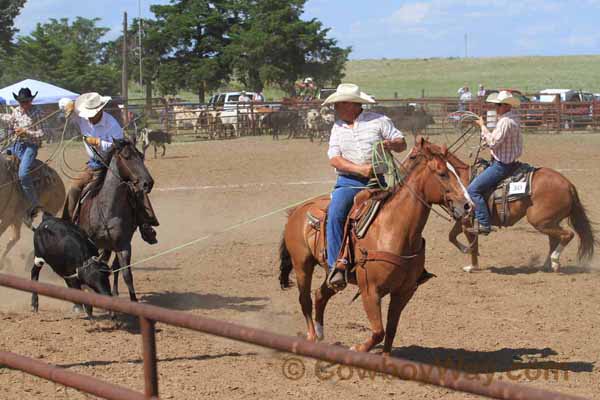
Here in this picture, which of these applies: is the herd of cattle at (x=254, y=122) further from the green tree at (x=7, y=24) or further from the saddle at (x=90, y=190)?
the green tree at (x=7, y=24)

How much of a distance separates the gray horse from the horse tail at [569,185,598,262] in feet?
21.8

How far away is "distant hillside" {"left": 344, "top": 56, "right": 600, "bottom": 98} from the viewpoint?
74.5 metres

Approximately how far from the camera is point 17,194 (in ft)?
36.6

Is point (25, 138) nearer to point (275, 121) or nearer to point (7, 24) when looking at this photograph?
point (275, 121)

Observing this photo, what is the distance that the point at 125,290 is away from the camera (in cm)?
965

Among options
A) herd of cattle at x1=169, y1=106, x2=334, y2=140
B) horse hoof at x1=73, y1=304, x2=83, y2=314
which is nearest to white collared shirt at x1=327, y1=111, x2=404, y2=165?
horse hoof at x1=73, y1=304, x2=83, y2=314

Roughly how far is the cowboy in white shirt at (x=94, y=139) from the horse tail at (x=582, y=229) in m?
4.99

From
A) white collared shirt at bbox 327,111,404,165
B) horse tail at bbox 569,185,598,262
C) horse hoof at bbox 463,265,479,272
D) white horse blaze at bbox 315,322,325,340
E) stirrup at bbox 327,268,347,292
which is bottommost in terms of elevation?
horse hoof at bbox 463,265,479,272

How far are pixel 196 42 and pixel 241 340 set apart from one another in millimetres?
49639

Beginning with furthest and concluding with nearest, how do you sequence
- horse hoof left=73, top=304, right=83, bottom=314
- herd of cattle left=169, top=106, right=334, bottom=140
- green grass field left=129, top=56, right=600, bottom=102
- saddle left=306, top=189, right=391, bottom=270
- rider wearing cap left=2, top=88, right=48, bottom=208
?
green grass field left=129, top=56, right=600, bottom=102, herd of cattle left=169, top=106, right=334, bottom=140, rider wearing cap left=2, top=88, right=48, bottom=208, horse hoof left=73, top=304, right=83, bottom=314, saddle left=306, top=189, right=391, bottom=270

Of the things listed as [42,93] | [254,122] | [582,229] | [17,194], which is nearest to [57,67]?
[42,93]

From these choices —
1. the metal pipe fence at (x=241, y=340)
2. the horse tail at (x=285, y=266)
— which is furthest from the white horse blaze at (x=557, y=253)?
the metal pipe fence at (x=241, y=340)

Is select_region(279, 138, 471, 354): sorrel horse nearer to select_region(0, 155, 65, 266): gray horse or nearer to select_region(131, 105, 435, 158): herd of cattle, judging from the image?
select_region(0, 155, 65, 266): gray horse

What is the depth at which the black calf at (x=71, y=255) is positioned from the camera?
7594 millimetres
